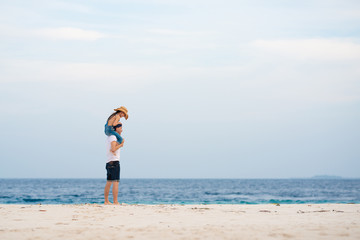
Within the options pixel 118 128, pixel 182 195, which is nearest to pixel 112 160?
pixel 118 128

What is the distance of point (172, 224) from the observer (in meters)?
6.73

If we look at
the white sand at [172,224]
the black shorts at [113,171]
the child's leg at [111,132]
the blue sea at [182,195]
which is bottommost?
the blue sea at [182,195]

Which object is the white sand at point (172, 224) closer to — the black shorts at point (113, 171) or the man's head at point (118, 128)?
the black shorts at point (113, 171)

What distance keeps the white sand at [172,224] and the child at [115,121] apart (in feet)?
5.85

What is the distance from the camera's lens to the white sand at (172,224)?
574 cm

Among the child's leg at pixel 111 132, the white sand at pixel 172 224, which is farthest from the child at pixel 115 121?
the white sand at pixel 172 224

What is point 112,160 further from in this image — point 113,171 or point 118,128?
point 118,128

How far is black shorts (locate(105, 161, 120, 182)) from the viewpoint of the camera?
31.9 feet

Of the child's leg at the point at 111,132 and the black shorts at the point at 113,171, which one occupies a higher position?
→ the child's leg at the point at 111,132

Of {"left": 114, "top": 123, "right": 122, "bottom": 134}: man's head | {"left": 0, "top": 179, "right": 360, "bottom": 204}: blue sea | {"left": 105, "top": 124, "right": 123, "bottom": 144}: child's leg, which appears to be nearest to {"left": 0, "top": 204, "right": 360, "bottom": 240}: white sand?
{"left": 105, "top": 124, "right": 123, "bottom": 144}: child's leg

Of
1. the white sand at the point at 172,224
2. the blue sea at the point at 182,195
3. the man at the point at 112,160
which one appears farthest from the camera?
the blue sea at the point at 182,195

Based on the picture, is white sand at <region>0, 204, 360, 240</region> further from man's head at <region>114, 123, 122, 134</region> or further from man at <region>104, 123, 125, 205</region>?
man's head at <region>114, 123, 122, 134</region>

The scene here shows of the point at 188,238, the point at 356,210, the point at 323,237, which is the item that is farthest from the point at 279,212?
the point at 188,238

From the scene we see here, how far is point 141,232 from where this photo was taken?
5.98 meters
